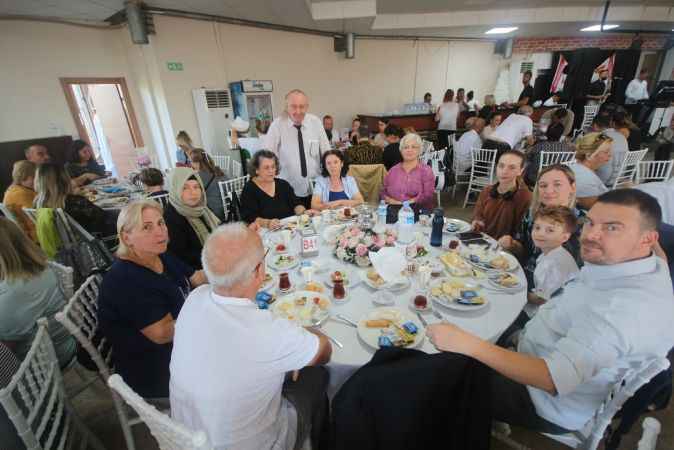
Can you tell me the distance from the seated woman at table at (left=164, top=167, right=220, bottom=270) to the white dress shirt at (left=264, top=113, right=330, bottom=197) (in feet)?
4.47

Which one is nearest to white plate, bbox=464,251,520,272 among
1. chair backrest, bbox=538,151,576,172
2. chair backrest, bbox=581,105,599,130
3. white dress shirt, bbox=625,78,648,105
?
chair backrest, bbox=538,151,576,172

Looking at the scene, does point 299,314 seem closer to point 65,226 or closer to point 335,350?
point 335,350

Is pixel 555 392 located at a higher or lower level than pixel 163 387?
higher

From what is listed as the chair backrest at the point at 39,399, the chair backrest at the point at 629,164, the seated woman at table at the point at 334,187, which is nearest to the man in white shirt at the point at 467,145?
the chair backrest at the point at 629,164

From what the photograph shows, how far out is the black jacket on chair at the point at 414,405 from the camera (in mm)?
777

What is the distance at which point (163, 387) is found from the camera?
139 centimetres

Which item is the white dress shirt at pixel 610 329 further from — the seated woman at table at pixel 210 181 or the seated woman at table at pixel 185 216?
the seated woman at table at pixel 210 181

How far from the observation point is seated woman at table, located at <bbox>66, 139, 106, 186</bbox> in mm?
4170

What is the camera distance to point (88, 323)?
1489 mm

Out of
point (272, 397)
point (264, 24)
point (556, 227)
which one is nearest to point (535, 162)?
point (556, 227)

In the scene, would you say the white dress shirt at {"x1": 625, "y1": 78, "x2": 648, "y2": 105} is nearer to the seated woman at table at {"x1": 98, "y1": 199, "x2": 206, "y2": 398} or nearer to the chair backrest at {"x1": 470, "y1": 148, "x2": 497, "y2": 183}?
the chair backrest at {"x1": 470, "y1": 148, "x2": 497, "y2": 183}

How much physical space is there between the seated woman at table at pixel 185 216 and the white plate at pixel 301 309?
3.26 ft

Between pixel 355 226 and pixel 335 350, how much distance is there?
3.85 feet

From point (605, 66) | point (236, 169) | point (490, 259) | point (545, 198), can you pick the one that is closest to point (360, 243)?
point (490, 259)
